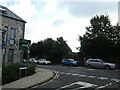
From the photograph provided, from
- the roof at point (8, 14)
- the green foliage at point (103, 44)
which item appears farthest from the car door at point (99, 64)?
the roof at point (8, 14)

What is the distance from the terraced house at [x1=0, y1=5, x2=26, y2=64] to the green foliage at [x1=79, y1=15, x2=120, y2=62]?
17.1m

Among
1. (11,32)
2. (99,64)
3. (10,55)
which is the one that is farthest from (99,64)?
(11,32)

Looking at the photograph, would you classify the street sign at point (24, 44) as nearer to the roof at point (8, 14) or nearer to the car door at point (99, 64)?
the roof at point (8, 14)

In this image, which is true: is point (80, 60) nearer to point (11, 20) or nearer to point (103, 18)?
point (103, 18)

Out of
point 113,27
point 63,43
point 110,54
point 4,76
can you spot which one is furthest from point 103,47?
point 4,76

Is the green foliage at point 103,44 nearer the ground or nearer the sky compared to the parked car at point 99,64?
nearer the sky

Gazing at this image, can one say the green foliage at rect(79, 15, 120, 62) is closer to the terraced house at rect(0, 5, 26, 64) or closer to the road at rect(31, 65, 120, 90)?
the terraced house at rect(0, 5, 26, 64)

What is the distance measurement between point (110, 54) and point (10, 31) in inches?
846

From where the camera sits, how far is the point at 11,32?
33.8 m

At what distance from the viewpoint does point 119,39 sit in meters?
49.2

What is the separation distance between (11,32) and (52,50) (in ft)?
99.0

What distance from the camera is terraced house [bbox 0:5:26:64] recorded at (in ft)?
105

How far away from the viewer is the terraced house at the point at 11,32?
105 ft

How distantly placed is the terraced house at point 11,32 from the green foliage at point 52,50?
27.0 meters
